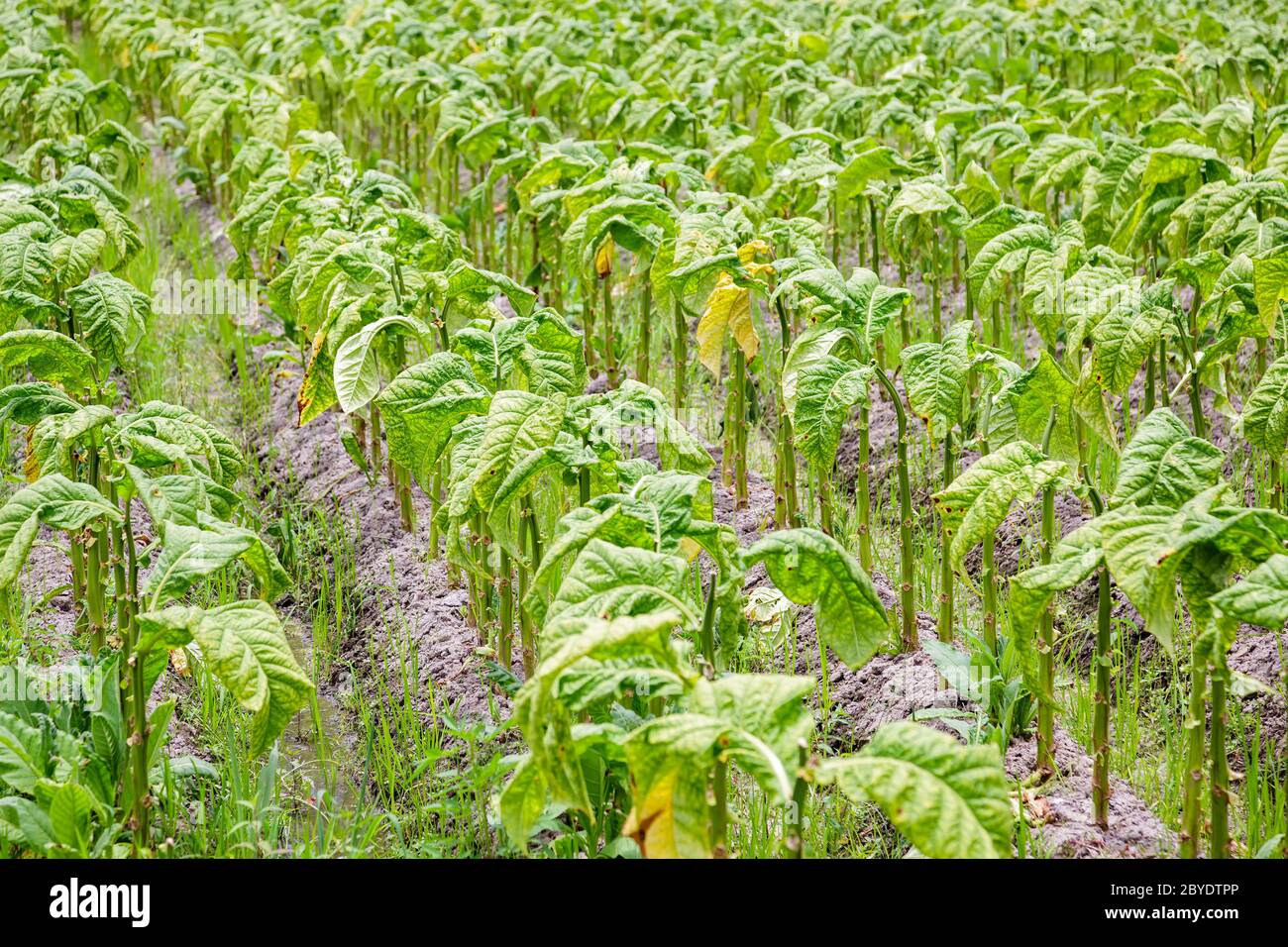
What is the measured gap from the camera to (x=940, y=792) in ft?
6.84

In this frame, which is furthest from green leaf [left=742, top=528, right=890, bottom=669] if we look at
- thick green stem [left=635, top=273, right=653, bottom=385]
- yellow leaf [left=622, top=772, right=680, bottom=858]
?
thick green stem [left=635, top=273, right=653, bottom=385]

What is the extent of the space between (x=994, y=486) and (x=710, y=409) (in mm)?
2531

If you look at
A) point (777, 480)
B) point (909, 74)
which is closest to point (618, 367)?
point (777, 480)

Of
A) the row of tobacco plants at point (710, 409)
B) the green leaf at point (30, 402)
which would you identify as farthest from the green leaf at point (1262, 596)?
the green leaf at point (30, 402)

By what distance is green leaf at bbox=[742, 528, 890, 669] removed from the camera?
2.62 metres

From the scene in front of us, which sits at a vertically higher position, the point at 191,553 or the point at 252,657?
the point at 191,553

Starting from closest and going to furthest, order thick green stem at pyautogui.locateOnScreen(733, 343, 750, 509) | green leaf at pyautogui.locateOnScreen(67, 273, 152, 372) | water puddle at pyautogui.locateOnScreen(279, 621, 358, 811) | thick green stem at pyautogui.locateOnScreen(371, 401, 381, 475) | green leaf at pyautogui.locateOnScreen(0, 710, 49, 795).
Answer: green leaf at pyautogui.locateOnScreen(0, 710, 49, 795) → water puddle at pyautogui.locateOnScreen(279, 621, 358, 811) → green leaf at pyautogui.locateOnScreen(67, 273, 152, 372) → thick green stem at pyautogui.locateOnScreen(733, 343, 750, 509) → thick green stem at pyautogui.locateOnScreen(371, 401, 381, 475)

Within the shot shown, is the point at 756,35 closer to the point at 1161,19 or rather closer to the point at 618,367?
the point at 1161,19

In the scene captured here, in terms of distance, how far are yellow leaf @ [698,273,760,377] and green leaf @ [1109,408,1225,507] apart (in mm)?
1393

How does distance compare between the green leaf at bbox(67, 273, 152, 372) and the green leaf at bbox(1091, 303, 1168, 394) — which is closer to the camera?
the green leaf at bbox(1091, 303, 1168, 394)

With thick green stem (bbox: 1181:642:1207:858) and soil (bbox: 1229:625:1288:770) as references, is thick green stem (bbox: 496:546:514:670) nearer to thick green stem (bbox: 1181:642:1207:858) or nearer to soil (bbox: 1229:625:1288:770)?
thick green stem (bbox: 1181:642:1207:858)

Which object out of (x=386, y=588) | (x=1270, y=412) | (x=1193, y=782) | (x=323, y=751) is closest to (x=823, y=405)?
(x=1270, y=412)

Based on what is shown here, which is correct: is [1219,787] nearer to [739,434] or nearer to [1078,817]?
[1078,817]

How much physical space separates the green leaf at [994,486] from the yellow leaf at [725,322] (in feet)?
3.66
